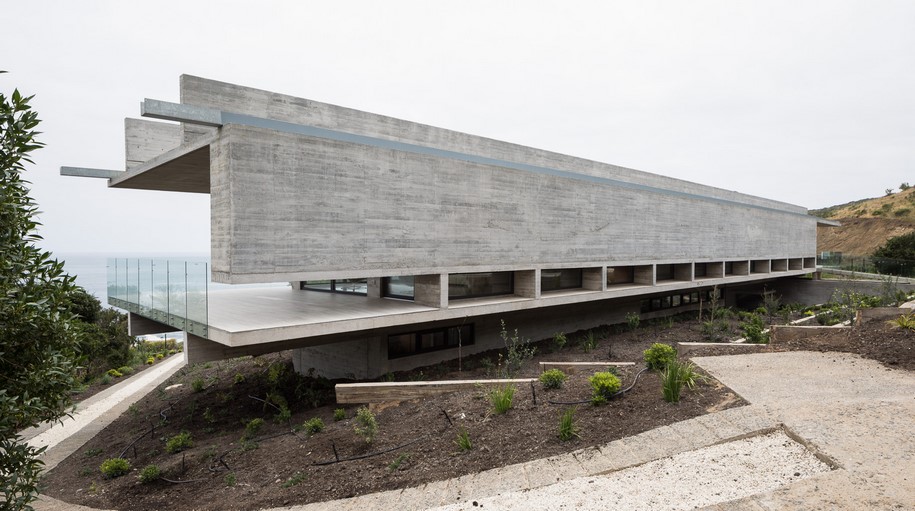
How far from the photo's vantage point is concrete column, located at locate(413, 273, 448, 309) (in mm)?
11438

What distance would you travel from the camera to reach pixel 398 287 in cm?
1301

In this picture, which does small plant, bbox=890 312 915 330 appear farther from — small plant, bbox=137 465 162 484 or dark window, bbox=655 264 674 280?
small plant, bbox=137 465 162 484

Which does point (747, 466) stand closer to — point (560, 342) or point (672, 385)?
point (672, 385)

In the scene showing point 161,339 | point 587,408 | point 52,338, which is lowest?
point 161,339

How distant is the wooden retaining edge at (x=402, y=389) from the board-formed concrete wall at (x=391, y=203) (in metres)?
2.55

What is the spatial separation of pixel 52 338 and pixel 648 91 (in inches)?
983

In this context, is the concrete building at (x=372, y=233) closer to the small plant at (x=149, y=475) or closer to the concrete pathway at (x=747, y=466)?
A: the small plant at (x=149, y=475)

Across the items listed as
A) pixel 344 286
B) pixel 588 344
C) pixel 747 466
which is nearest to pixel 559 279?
pixel 588 344

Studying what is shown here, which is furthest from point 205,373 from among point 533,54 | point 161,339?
point 161,339

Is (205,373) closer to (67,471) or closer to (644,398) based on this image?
(67,471)

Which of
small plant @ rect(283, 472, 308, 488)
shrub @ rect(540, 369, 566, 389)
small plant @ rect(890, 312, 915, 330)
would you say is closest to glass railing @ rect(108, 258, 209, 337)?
small plant @ rect(283, 472, 308, 488)

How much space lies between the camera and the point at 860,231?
50031 millimetres

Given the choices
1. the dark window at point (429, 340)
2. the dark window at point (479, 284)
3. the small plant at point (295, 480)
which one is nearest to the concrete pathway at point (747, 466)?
the small plant at point (295, 480)

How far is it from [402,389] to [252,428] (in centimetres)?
344
